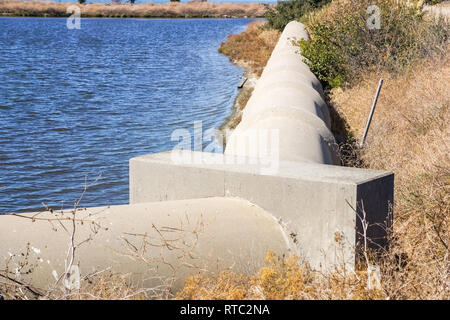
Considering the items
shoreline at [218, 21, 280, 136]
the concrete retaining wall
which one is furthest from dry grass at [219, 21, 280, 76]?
the concrete retaining wall

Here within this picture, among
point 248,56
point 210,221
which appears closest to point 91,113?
point 248,56

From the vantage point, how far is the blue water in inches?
430

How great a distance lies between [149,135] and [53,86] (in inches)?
357

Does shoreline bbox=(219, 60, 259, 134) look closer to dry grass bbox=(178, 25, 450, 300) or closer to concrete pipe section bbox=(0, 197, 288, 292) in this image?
dry grass bbox=(178, 25, 450, 300)

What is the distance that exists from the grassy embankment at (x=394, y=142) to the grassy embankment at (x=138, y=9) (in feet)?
259

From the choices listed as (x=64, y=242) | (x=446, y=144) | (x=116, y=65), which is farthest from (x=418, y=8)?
(x=116, y=65)

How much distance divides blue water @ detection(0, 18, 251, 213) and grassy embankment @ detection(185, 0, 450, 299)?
6.39 feet

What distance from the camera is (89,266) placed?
4.24 m

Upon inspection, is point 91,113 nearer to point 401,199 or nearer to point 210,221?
point 401,199

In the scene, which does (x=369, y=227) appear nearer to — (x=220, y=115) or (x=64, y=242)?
(x=64, y=242)

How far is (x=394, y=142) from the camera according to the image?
890 cm

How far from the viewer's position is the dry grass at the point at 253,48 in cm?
2605

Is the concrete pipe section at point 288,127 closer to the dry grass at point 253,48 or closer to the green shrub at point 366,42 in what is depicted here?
the green shrub at point 366,42

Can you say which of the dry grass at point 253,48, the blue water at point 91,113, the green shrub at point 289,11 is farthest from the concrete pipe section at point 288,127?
the green shrub at point 289,11
